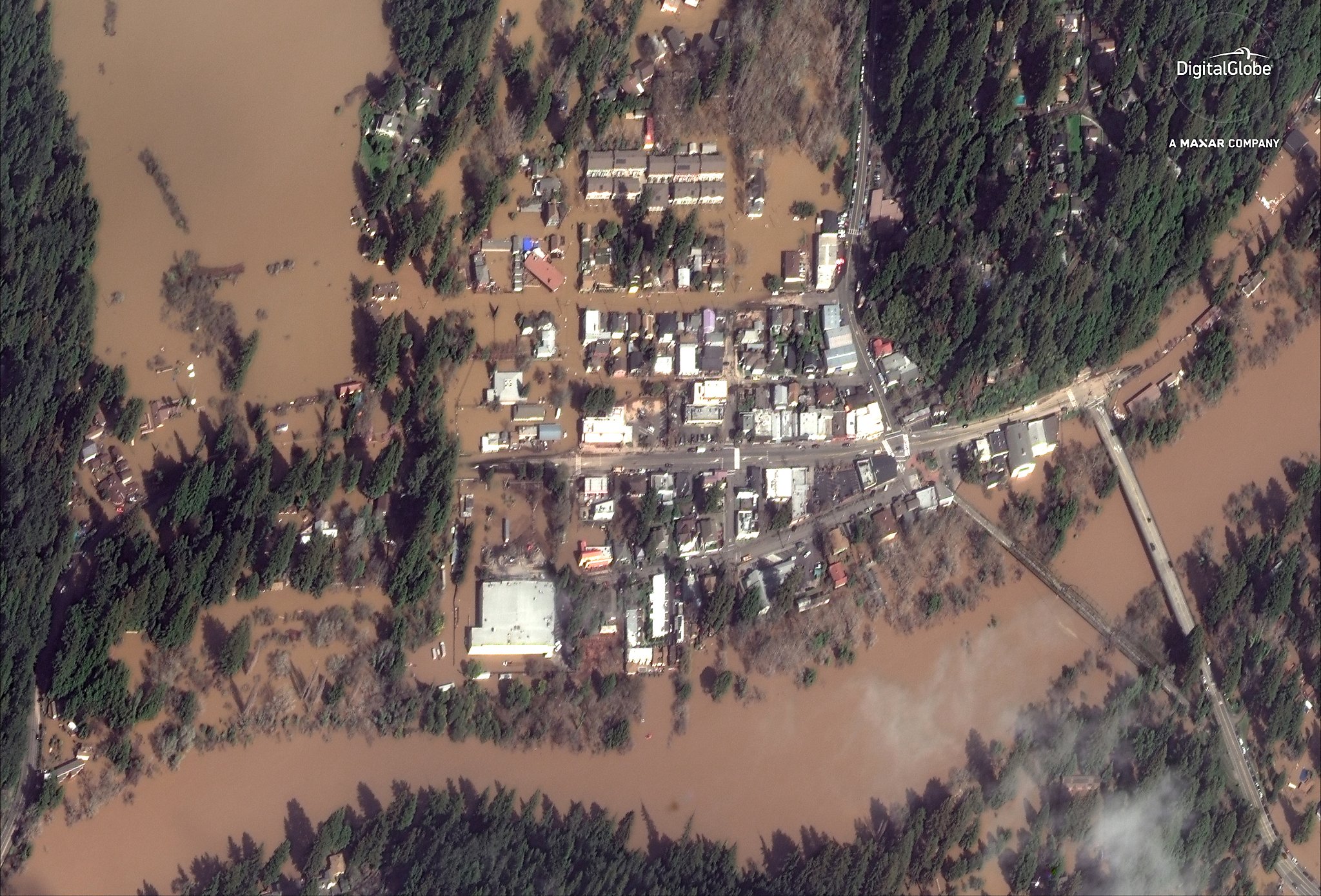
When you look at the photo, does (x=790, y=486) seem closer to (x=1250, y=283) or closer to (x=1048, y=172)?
(x=1048, y=172)

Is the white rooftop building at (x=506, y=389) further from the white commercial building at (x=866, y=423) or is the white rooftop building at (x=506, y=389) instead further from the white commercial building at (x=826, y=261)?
the white commercial building at (x=866, y=423)

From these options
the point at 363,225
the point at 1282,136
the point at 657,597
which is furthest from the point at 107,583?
the point at 1282,136

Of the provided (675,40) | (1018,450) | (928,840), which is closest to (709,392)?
(1018,450)

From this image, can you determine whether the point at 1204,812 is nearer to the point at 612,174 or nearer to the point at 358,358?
the point at 612,174

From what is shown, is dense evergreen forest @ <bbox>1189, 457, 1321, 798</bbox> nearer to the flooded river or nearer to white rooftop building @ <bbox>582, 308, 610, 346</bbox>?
the flooded river

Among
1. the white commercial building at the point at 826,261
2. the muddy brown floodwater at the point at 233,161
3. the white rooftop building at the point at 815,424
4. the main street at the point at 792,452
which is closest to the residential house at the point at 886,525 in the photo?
the main street at the point at 792,452

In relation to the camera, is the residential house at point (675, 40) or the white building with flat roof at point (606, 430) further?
the residential house at point (675, 40)

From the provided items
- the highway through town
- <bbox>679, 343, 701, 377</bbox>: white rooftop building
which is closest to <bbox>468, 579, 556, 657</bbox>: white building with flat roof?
<bbox>679, 343, 701, 377</bbox>: white rooftop building
